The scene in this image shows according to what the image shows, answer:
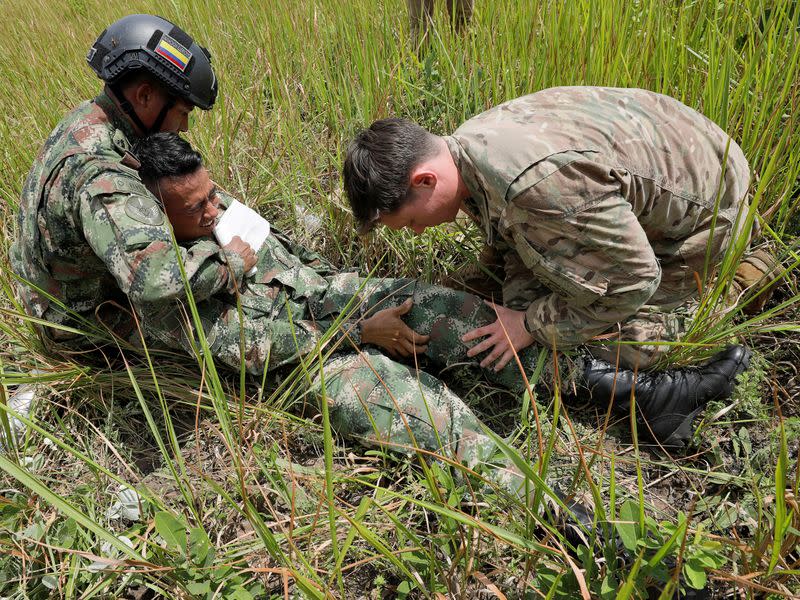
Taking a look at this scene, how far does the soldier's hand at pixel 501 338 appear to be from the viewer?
6.27 ft

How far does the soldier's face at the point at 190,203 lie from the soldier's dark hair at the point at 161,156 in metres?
0.03

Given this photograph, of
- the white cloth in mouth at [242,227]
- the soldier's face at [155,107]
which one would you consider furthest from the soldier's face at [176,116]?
the white cloth in mouth at [242,227]

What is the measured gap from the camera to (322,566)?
142 centimetres

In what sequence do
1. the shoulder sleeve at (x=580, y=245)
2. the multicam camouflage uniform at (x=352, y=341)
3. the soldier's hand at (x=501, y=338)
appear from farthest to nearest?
1. the soldier's hand at (x=501, y=338)
2. the multicam camouflage uniform at (x=352, y=341)
3. the shoulder sleeve at (x=580, y=245)

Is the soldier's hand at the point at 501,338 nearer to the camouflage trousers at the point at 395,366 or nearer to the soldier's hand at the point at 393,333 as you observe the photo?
the camouflage trousers at the point at 395,366

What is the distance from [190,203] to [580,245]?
4.70ft

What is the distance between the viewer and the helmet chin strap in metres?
1.93

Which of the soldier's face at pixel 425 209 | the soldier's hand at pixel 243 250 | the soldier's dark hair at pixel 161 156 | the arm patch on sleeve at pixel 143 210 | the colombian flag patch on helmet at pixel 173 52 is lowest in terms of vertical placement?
the soldier's hand at pixel 243 250

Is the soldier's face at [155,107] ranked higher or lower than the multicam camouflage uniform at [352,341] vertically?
higher

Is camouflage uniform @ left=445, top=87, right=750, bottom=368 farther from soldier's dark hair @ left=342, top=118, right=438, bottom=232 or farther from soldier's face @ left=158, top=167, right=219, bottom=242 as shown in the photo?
soldier's face @ left=158, top=167, right=219, bottom=242

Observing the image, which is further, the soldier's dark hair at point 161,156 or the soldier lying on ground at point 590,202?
the soldier's dark hair at point 161,156

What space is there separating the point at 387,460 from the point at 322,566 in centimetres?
47

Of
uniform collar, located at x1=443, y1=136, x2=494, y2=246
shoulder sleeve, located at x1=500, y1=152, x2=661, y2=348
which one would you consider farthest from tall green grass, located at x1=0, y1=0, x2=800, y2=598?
uniform collar, located at x1=443, y1=136, x2=494, y2=246

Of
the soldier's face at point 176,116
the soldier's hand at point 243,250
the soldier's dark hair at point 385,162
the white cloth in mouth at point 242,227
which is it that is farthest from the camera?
the white cloth in mouth at point 242,227
